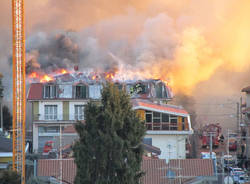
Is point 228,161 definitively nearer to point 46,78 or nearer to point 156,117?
point 156,117

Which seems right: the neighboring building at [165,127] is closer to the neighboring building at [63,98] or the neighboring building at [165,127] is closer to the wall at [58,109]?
the neighboring building at [63,98]

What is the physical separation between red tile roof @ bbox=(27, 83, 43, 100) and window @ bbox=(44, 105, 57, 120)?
0.85 metres

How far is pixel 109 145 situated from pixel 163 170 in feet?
20.6

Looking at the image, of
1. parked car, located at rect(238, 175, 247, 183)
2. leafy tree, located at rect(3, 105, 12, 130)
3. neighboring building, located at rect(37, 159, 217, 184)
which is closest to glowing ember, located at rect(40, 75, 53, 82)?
leafy tree, located at rect(3, 105, 12, 130)

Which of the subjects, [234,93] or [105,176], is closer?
[105,176]

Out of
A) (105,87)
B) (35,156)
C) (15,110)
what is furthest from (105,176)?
(35,156)

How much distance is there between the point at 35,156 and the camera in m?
31.9

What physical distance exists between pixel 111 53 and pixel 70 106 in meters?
13.8


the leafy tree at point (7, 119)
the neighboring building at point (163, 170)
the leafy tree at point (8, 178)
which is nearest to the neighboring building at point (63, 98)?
the leafy tree at point (7, 119)

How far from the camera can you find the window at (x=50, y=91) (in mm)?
40156

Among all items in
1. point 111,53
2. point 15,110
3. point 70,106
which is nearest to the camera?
point 15,110

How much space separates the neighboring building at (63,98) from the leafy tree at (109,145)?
2142cm

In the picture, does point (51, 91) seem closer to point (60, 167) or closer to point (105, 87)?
point (60, 167)

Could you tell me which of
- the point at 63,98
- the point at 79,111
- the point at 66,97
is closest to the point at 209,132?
the point at 79,111
